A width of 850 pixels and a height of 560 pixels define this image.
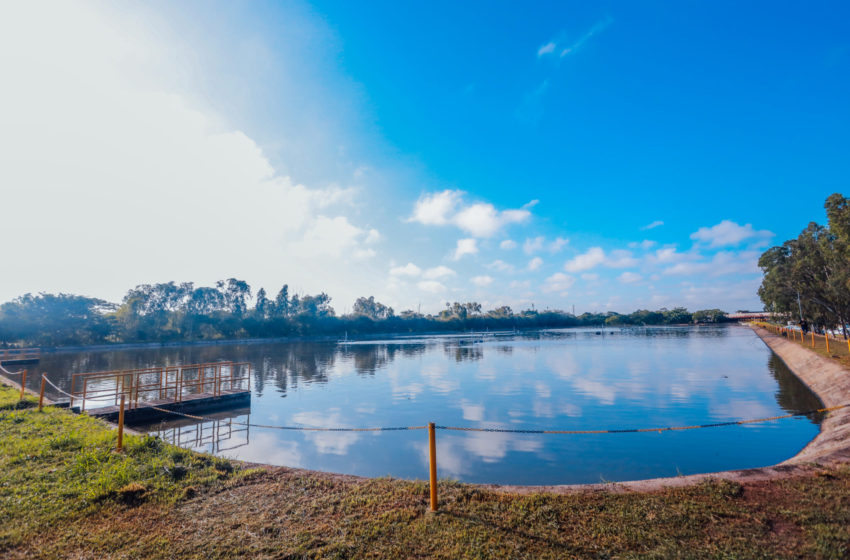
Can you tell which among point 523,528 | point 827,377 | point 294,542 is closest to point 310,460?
point 294,542

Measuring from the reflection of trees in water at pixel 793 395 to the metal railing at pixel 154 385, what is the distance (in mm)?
24696

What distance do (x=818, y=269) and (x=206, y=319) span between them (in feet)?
371

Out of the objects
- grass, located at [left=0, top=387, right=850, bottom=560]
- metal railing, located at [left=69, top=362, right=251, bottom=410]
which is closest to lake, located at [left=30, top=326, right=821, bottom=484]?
metal railing, located at [left=69, top=362, right=251, bottom=410]

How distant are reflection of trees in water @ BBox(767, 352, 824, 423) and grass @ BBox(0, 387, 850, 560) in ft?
42.7

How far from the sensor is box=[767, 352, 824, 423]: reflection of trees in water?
668 inches

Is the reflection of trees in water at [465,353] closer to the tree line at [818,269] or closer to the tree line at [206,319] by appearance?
the tree line at [818,269]

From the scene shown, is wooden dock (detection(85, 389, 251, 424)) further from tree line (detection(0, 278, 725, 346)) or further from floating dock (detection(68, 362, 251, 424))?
tree line (detection(0, 278, 725, 346))

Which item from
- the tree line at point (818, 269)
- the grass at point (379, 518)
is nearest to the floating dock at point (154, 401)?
the grass at point (379, 518)

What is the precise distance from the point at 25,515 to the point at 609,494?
902 centimetres

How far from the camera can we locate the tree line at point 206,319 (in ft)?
239

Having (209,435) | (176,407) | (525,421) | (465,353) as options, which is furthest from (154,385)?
(465,353)

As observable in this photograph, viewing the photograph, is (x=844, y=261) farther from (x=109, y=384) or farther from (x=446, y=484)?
(x=109, y=384)

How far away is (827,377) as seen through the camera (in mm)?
20156

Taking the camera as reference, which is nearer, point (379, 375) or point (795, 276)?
point (379, 375)
